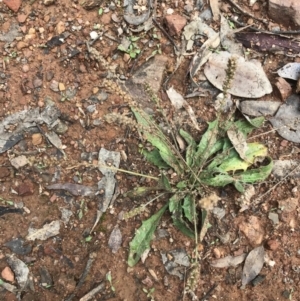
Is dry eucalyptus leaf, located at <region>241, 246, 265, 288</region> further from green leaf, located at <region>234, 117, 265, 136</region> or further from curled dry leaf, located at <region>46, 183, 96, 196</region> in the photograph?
curled dry leaf, located at <region>46, 183, 96, 196</region>

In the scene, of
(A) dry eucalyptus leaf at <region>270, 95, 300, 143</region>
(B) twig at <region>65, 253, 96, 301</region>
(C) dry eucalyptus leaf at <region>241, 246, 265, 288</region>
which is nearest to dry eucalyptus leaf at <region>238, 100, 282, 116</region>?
(A) dry eucalyptus leaf at <region>270, 95, 300, 143</region>

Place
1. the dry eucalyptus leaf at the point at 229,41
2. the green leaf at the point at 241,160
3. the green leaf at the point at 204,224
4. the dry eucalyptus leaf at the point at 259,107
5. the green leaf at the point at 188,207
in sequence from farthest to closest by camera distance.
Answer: the dry eucalyptus leaf at the point at 229,41 → the dry eucalyptus leaf at the point at 259,107 → the green leaf at the point at 241,160 → the green leaf at the point at 188,207 → the green leaf at the point at 204,224

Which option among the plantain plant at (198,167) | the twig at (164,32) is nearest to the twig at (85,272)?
the plantain plant at (198,167)

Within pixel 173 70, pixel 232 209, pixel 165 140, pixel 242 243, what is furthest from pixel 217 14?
pixel 242 243

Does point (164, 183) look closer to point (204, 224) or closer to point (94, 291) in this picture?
point (204, 224)

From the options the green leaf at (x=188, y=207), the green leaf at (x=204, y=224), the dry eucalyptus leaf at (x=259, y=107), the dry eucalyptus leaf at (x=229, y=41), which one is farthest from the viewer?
the dry eucalyptus leaf at (x=229, y=41)

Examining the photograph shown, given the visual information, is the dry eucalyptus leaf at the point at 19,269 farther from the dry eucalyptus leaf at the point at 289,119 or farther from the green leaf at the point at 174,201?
the dry eucalyptus leaf at the point at 289,119
